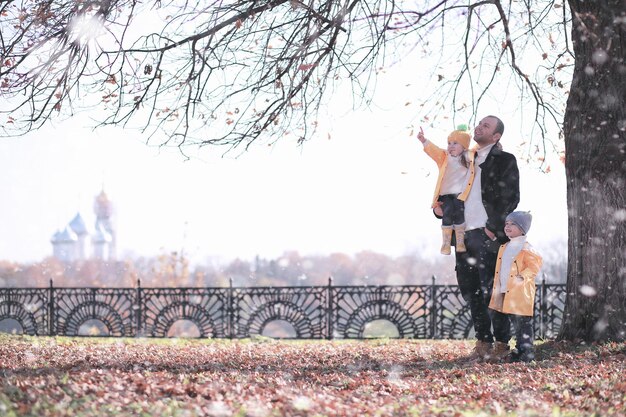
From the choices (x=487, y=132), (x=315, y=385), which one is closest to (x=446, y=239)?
(x=487, y=132)

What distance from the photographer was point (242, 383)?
231 inches

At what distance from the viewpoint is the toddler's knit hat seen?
765 cm

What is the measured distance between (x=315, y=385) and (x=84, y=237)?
128 meters

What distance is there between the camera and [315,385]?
6.12 metres

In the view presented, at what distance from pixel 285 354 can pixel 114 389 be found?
4260 mm

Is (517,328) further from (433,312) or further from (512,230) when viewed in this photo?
(433,312)

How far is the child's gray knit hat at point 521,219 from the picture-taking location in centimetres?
717

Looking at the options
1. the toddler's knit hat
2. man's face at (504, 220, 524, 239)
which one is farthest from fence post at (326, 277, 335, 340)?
man's face at (504, 220, 524, 239)

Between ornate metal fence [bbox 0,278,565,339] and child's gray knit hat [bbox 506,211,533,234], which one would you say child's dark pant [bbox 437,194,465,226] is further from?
ornate metal fence [bbox 0,278,565,339]

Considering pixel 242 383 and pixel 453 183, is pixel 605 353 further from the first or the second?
pixel 242 383

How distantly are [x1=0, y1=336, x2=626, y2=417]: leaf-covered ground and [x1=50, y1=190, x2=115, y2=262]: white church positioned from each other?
120113 mm

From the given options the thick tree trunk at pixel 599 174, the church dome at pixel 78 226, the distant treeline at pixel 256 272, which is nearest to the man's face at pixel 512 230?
the thick tree trunk at pixel 599 174

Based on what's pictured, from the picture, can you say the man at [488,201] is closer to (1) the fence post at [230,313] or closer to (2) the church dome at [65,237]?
(1) the fence post at [230,313]

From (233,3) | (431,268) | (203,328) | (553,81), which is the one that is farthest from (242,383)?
(431,268)
